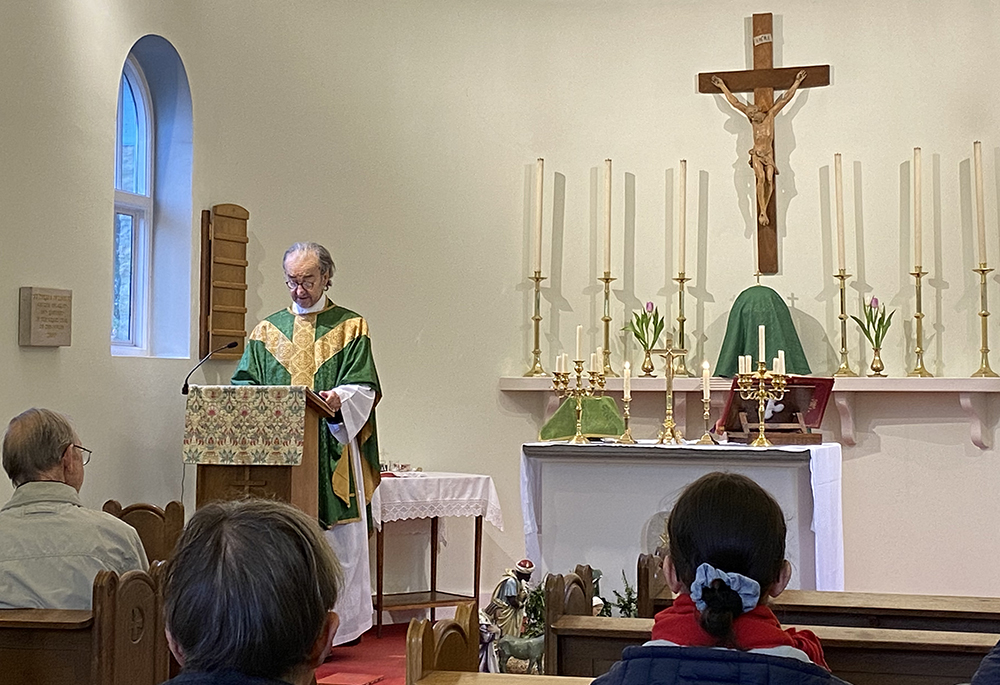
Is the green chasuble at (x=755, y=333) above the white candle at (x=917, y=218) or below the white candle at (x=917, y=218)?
below

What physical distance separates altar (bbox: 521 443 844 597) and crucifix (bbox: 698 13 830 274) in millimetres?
2196

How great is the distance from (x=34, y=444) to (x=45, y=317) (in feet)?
7.16

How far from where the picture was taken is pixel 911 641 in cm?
285

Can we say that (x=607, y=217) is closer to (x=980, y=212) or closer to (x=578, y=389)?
(x=578, y=389)

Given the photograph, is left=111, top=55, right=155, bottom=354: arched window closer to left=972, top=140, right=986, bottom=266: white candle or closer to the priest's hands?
the priest's hands

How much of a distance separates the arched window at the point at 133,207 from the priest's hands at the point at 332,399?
4.78ft

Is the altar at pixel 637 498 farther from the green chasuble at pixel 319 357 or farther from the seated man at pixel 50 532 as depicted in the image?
the seated man at pixel 50 532

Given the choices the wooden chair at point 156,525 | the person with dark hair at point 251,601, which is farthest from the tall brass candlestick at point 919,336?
the person with dark hair at point 251,601

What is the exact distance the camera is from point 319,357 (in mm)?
6102

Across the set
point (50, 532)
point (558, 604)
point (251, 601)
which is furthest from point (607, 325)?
point (251, 601)

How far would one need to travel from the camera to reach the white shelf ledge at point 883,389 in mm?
7227

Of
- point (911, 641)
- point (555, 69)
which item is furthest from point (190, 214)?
point (911, 641)

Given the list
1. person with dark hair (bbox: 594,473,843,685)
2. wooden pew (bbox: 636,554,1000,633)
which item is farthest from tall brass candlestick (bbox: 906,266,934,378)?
person with dark hair (bbox: 594,473,843,685)

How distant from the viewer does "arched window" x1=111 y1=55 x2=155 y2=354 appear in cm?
661
